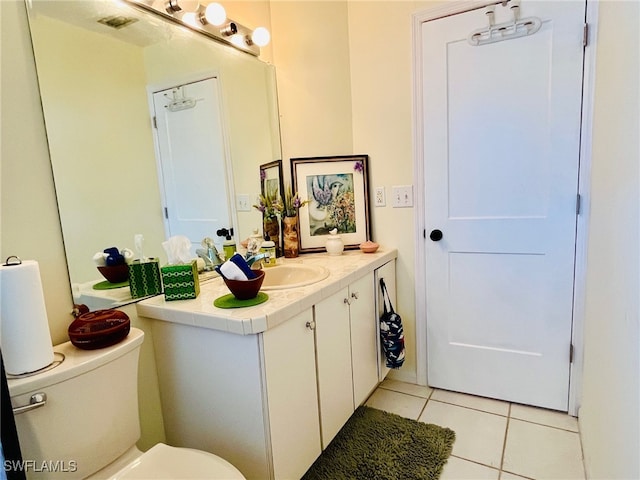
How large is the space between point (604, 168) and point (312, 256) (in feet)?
4.71

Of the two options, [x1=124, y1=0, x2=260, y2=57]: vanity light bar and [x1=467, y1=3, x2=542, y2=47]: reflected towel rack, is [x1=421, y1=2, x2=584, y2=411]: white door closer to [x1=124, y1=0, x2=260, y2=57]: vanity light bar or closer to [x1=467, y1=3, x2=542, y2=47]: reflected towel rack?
[x1=467, y1=3, x2=542, y2=47]: reflected towel rack

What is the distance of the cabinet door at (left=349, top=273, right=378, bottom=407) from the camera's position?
188 cm

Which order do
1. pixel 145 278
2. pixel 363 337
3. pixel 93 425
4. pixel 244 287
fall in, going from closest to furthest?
1. pixel 93 425
2. pixel 244 287
3. pixel 145 278
4. pixel 363 337

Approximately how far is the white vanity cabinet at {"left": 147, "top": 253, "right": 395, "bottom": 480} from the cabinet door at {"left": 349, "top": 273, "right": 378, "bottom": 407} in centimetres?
12

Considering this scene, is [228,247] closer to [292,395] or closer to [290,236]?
[290,236]

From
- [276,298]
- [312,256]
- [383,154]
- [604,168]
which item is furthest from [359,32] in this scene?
[276,298]

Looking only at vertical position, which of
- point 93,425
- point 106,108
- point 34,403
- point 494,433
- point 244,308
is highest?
point 106,108

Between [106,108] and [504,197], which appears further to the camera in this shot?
[504,197]

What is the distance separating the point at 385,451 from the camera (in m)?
1.79

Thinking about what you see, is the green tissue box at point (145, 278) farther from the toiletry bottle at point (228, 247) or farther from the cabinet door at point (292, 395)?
the cabinet door at point (292, 395)

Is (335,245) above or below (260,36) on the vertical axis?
below

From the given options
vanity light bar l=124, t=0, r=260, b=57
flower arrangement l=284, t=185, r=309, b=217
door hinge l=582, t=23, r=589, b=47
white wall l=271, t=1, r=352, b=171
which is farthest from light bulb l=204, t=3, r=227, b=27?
door hinge l=582, t=23, r=589, b=47

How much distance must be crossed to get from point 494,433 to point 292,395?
1153 mm

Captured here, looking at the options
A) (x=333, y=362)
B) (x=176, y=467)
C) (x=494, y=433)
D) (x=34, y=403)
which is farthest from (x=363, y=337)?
(x=34, y=403)
